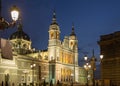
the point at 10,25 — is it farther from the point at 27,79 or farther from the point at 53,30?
the point at 53,30

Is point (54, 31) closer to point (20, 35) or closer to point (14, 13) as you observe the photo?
point (20, 35)

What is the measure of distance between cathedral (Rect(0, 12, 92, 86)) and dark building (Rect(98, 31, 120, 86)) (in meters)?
17.1

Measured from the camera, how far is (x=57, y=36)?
6950 cm

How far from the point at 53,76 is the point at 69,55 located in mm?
12736

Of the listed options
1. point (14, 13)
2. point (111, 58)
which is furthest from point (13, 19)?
point (111, 58)

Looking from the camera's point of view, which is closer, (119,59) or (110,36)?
(119,59)

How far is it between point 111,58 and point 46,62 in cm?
3505

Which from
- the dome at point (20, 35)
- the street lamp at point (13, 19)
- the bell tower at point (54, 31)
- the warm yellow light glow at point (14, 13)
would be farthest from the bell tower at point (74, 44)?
the warm yellow light glow at point (14, 13)

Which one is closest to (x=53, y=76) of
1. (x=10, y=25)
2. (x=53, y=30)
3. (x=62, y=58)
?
(x=62, y=58)

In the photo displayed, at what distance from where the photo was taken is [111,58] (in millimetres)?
33344

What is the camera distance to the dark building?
3231 centimetres

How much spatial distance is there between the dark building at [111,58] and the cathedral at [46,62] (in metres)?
17.1

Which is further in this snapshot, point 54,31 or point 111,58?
point 54,31

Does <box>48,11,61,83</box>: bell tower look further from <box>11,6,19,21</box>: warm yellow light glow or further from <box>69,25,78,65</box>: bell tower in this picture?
<box>11,6,19,21</box>: warm yellow light glow
